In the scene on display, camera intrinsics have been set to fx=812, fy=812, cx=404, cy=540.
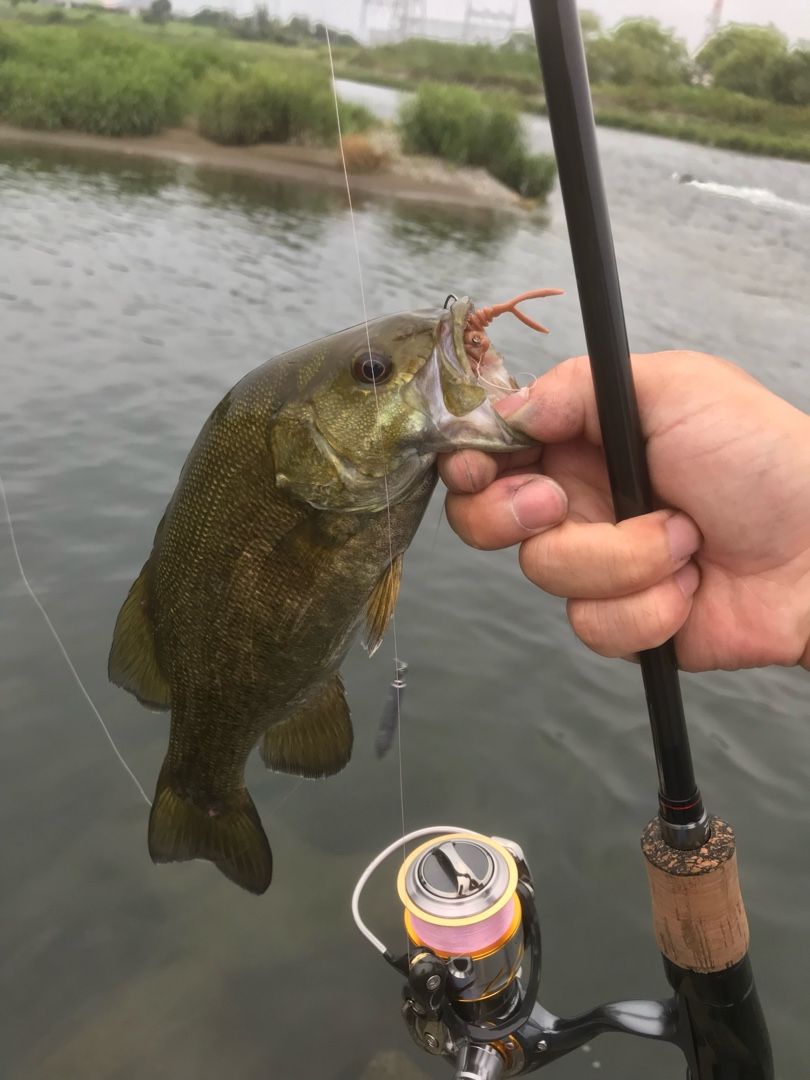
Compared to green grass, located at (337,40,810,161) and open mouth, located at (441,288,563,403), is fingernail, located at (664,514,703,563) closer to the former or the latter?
open mouth, located at (441,288,563,403)

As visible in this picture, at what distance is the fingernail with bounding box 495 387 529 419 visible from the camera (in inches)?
70.2

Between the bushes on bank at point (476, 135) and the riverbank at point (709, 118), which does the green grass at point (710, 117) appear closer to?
the riverbank at point (709, 118)

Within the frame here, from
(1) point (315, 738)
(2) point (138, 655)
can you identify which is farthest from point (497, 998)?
(2) point (138, 655)

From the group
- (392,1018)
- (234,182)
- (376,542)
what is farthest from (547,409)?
(234,182)

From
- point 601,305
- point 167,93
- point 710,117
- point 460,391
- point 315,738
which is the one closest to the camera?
point 601,305

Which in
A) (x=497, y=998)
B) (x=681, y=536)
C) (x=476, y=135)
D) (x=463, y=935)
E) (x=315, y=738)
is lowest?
(x=497, y=998)

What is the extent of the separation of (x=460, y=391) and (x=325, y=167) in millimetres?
26298

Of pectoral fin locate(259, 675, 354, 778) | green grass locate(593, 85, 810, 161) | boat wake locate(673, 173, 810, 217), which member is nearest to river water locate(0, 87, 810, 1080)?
pectoral fin locate(259, 675, 354, 778)

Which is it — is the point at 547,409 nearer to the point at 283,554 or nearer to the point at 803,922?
the point at 283,554

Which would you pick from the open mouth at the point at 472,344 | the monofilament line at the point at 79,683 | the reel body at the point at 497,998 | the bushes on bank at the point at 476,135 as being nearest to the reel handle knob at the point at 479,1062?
the reel body at the point at 497,998

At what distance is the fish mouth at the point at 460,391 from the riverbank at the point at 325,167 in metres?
23.9

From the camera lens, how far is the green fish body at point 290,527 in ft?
5.90

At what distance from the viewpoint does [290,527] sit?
1.95 m

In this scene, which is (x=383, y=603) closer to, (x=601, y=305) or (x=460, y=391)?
(x=460, y=391)
